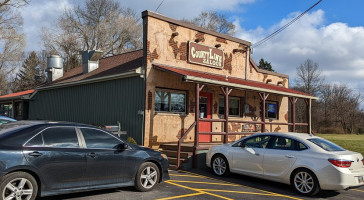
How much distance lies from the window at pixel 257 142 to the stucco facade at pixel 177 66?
14.2ft

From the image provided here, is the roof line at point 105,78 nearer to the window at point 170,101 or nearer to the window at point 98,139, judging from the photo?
the window at point 170,101

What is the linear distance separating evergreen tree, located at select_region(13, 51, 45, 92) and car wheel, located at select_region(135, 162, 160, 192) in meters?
44.7

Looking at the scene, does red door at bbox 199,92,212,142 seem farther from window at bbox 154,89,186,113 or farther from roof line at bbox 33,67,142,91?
roof line at bbox 33,67,142,91

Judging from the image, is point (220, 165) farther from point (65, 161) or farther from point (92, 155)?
point (65, 161)

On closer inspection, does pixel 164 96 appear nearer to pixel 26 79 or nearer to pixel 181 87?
pixel 181 87

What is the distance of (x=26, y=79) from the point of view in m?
49.3

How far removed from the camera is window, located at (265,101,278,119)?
1860 centimetres

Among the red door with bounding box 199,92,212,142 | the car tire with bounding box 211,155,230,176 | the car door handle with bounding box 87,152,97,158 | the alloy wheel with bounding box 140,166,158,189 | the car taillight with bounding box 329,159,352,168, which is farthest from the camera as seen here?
the red door with bounding box 199,92,212,142

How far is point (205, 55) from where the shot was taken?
1497 cm

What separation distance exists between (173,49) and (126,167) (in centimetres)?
751

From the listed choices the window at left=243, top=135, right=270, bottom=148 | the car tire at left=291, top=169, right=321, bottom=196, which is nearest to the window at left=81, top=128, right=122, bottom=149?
the window at left=243, top=135, right=270, bottom=148

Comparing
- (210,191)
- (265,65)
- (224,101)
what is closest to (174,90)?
(224,101)

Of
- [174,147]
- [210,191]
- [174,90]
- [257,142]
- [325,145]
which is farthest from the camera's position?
[174,90]

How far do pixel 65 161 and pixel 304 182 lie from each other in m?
5.50
